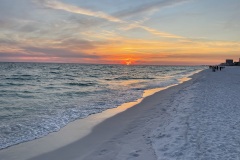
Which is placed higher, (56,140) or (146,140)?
(146,140)

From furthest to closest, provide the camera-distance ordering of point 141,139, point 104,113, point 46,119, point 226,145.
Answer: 1. point 104,113
2. point 46,119
3. point 141,139
4. point 226,145

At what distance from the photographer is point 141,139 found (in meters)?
8.73

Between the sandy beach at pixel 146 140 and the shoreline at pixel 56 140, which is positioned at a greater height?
the sandy beach at pixel 146 140

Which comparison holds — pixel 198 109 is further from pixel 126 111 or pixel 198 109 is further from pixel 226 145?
pixel 226 145

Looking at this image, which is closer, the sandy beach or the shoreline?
the sandy beach

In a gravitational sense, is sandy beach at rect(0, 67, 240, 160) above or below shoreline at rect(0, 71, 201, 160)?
above

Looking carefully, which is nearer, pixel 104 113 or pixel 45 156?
pixel 45 156

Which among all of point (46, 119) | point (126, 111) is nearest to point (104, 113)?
point (126, 111)

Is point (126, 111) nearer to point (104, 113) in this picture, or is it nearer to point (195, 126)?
point (104, 113)

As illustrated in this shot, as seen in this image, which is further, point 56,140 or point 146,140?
point 56,140

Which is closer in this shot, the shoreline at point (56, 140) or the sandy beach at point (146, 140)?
the sandy beach at point (146, 140)

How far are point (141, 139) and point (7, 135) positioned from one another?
5425 millimetres

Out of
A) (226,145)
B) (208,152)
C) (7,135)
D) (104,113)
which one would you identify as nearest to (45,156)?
(7,135)

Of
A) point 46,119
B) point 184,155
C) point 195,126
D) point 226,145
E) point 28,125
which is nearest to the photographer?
point 184,155
